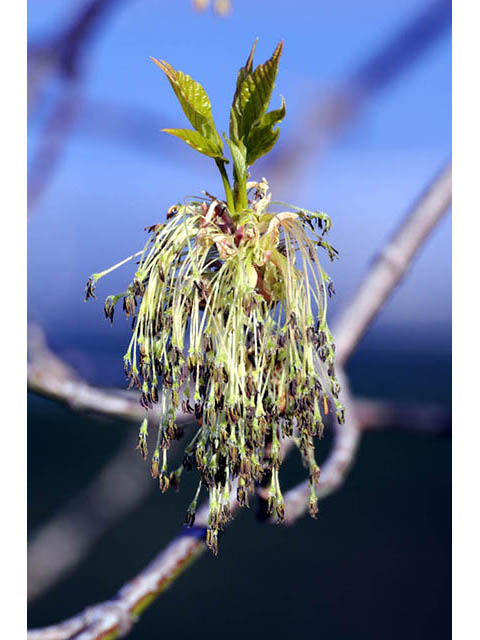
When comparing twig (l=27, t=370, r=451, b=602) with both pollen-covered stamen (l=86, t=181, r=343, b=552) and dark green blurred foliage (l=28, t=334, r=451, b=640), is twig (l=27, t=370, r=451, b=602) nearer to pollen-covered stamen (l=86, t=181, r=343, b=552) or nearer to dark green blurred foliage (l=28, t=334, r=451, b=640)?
dark green blurred foliage (l=28, t=334, r=451, b=640)

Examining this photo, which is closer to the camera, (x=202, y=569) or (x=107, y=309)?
(x=107, y=309)

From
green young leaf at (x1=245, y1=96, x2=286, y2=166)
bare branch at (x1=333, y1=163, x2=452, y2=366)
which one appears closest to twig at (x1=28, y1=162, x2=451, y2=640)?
bare branch at (x1=333, y1=163, x2=452, y2=366)

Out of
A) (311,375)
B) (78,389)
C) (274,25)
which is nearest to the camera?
(311,375)

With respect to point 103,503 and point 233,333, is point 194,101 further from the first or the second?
point 103,503

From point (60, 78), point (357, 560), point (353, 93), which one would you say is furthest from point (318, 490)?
point (60, 78)

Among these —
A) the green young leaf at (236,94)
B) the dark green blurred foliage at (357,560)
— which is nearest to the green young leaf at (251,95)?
the green young leaf at (236,94)
